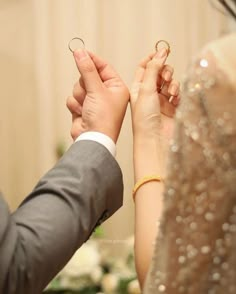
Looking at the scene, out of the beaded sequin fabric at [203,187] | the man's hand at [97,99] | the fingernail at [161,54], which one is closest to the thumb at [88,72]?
the man's hand at [97,99]

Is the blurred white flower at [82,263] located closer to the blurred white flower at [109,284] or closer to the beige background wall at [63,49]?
the blurred white flower at [109,284]

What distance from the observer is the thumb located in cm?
100

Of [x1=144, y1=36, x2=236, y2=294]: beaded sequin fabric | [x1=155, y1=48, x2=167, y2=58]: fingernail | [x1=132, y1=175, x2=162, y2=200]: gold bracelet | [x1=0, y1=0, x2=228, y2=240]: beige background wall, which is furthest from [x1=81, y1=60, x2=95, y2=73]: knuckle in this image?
[x1=0, y1=0, x2=228, y2=240]: beige background wall

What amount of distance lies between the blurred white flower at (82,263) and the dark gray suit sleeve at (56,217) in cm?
50

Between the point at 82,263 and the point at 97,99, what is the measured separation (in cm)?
51

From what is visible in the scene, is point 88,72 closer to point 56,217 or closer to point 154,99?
point 154,99

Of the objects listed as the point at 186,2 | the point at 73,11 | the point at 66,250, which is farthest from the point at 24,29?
the point at 66,250

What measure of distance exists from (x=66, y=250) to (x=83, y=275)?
59 cm

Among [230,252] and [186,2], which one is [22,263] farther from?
[186,2]

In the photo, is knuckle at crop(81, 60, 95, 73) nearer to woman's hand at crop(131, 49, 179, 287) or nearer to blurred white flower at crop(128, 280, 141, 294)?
woman's hand at crop(131, 49, 179, 287)

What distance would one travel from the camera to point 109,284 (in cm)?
134

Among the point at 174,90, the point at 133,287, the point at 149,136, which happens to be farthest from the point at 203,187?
the point at 133,287

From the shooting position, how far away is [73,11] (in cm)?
161

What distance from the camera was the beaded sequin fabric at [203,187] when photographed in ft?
1.81
